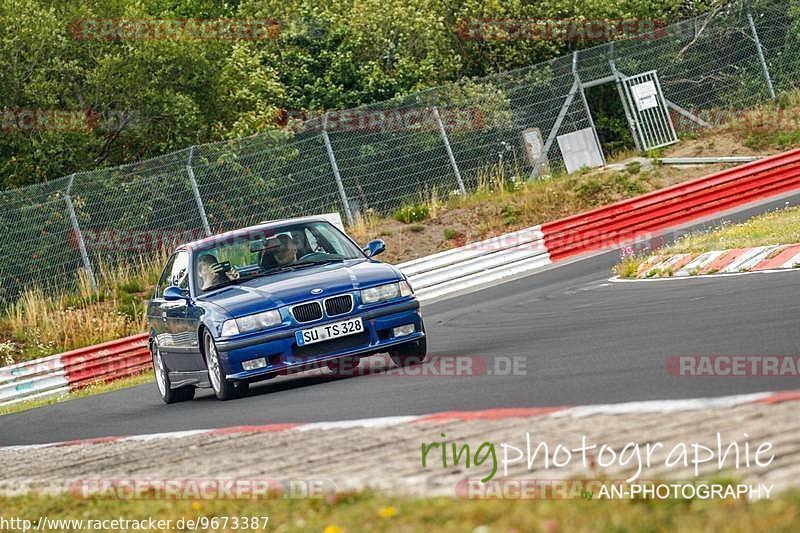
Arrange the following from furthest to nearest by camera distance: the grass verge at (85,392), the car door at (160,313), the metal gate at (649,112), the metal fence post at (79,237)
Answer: the metal gate at (649,112), the metal fence post at (79,237), the grass verge at (85,392), the car door at (160,313)

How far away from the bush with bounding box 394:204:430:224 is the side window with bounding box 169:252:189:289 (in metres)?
13.3

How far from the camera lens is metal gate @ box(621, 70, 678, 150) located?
28.8 meters

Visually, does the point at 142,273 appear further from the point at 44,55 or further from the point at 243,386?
the point at 243,386

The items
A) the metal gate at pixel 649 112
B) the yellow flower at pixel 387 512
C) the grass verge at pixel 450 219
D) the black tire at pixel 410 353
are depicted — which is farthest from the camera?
the metal gate at pixel 649 112

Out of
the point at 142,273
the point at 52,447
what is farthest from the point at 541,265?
the point at 52,447

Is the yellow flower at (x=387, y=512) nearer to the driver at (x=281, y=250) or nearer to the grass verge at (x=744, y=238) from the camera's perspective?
the driver at (x=281, y=250)

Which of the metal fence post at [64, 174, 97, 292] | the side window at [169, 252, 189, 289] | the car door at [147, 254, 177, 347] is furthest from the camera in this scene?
the metal fence post at [64, 174, 97, 292]

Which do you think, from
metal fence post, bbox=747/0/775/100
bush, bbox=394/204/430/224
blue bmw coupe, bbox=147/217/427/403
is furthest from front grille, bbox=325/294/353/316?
metal fence post, bbox=747/0/775/100

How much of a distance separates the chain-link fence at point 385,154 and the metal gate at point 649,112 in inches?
6.2

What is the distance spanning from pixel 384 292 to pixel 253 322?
44.9 inches

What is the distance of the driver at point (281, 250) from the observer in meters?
12.3

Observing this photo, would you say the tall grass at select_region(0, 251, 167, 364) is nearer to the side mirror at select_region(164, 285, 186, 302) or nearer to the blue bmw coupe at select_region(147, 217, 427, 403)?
the blue bmw coupe at select_region(147, 217, 427, 403)

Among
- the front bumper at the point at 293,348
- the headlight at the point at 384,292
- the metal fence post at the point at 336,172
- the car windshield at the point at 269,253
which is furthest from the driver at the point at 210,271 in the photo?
the metal fence post at the point at 336,172

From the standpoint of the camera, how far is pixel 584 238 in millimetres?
23172
